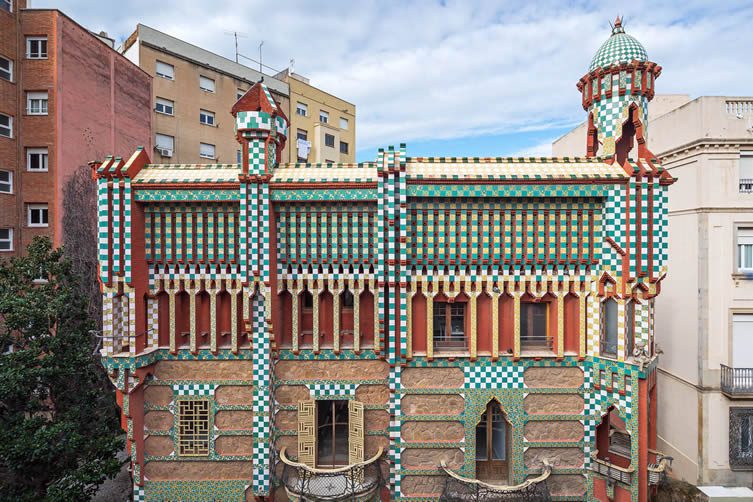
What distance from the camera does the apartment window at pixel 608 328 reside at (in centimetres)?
1051

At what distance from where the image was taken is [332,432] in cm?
1105

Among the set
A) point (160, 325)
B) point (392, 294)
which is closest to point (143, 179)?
point (160, 325)

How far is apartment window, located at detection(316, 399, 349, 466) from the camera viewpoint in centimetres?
1102

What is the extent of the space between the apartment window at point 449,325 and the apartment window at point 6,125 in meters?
20.9

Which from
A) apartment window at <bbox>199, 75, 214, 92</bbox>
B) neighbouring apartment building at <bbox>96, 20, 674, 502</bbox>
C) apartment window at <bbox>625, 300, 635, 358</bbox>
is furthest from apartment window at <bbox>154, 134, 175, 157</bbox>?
apartment window at <bbox>625, 300, 635, 358</bbox>

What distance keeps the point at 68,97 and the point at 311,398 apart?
1910cm

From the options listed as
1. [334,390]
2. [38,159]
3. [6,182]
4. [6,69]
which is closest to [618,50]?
[334,390]

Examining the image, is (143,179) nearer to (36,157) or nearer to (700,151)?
(36,157)

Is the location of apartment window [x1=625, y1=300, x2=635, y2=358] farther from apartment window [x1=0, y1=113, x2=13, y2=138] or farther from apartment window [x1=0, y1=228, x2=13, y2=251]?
apartment window [x1=0, y1=113, x2=13, y2=138]

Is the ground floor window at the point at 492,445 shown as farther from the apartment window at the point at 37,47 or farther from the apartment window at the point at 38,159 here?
the apartment window at the point at 37,47

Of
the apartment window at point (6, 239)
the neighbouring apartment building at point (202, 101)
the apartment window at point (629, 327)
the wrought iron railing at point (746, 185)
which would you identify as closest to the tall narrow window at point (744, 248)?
the wrought iron railing at point (746, 185)

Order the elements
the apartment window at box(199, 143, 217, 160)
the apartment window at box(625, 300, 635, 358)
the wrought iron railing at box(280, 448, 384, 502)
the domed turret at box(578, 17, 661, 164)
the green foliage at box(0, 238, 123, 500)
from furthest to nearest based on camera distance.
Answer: the apartment window at box(199, 143, 217, 160) < the domed turret at box(578, 17, 661, 164) < the apartment window at box(625, 300, 635, 358) < the green foliage at box(0, 238, 123, 500) < the wrought iron railing at box(280, 448, 384, 502)

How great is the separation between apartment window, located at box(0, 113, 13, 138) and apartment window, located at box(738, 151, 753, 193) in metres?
30.6

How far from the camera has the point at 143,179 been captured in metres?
10.6
